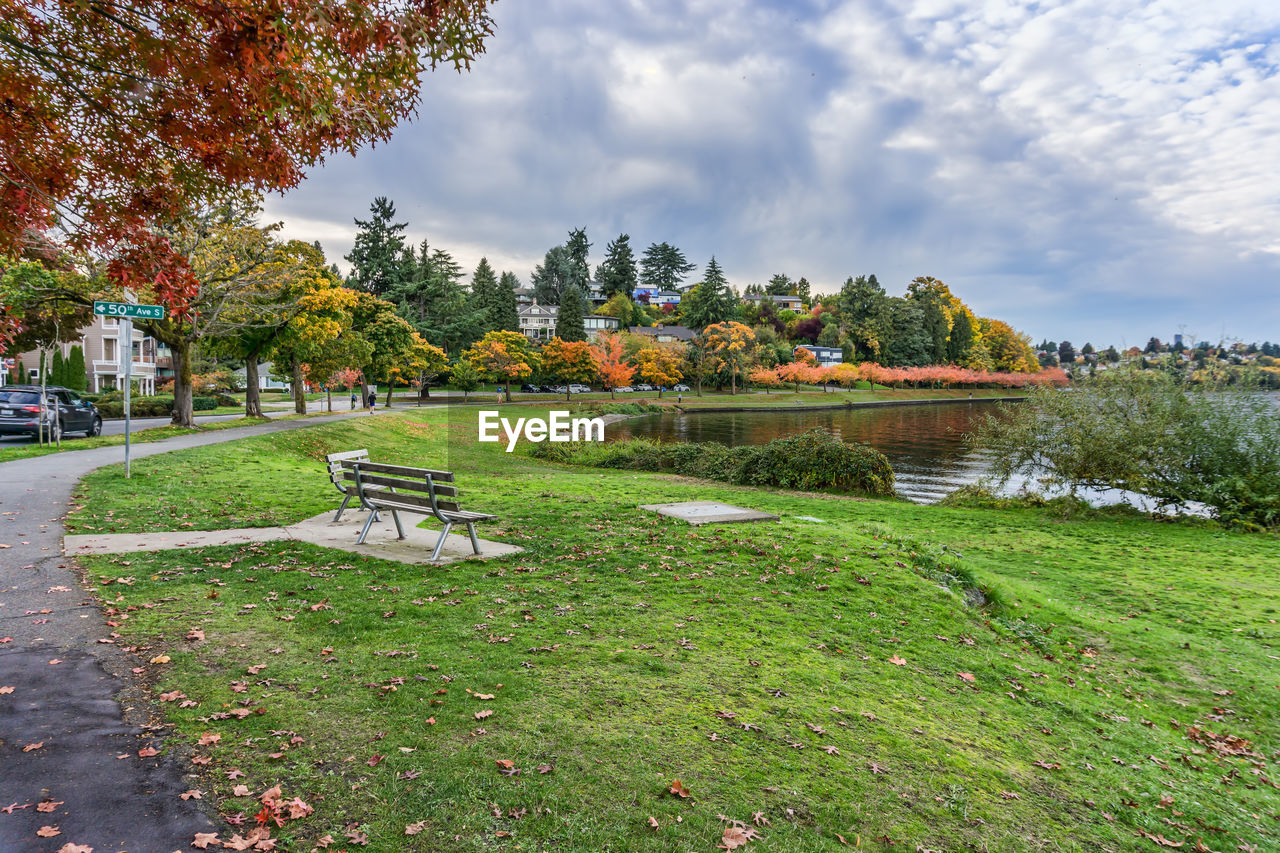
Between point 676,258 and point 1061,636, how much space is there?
529 ft

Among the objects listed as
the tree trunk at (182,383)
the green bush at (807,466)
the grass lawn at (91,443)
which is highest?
the tree trunk at (182,383)

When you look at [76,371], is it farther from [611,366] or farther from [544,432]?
[611,366]

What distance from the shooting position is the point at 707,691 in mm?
5031

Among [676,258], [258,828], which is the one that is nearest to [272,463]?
[258,828]

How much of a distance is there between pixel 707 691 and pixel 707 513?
21.7 feet

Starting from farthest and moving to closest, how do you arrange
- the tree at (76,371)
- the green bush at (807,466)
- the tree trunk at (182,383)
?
the tree at (76,371) < the tree trunk at (182,383) < the green bush at (807,466)

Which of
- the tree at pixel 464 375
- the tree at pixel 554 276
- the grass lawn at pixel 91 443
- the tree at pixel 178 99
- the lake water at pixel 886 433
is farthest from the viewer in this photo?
the tree at pixel 554 276

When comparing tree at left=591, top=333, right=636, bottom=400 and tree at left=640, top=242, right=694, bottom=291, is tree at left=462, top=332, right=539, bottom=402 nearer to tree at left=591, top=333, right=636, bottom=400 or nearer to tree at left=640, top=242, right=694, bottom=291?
tree at left=591, top=333, right=636, bottom=400

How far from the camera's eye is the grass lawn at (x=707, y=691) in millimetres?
3670

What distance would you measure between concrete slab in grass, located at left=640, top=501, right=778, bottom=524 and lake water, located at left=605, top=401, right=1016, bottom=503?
10.9 meters

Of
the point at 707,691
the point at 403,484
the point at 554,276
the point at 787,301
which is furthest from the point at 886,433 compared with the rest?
the point at 787,301

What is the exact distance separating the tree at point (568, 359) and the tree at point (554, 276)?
63.7 m

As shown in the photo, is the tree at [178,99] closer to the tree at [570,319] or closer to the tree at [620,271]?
the tree at [570,319]

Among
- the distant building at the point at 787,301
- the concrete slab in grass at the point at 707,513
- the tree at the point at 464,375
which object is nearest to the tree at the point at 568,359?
the tree at the point at 464,375
